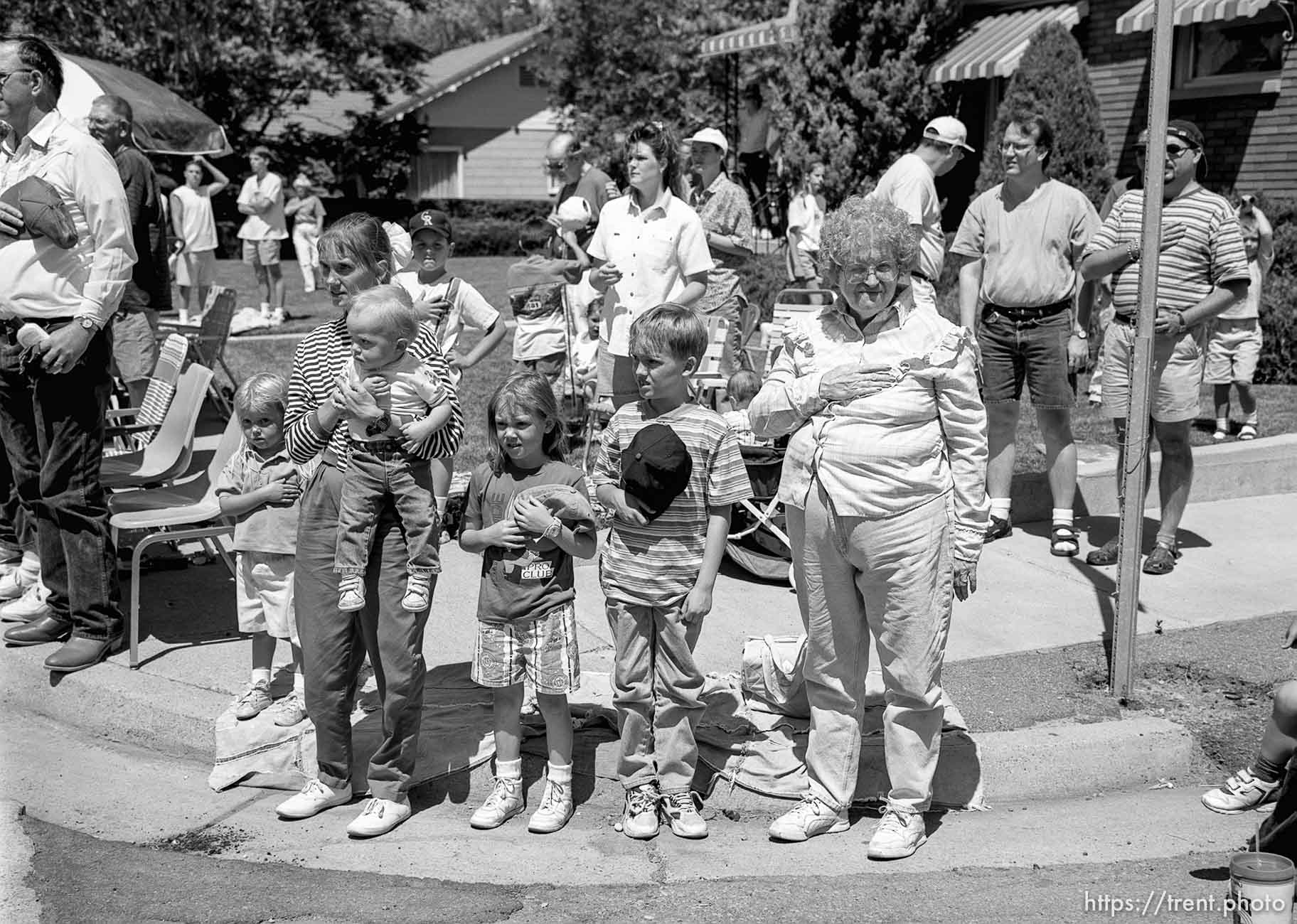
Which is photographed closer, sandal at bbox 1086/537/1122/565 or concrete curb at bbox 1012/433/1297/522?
sandal at bbox 1086/537/1122/565

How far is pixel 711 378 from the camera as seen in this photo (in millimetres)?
7965

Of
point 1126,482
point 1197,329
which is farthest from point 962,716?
point 1197,329

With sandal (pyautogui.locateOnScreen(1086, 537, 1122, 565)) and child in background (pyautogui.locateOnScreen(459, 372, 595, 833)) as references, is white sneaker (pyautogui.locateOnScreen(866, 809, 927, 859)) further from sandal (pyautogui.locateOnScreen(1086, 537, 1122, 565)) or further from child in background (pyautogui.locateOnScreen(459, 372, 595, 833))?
sandal (pyautogui.locateOnScreen(1086, 537, 1122, 565))

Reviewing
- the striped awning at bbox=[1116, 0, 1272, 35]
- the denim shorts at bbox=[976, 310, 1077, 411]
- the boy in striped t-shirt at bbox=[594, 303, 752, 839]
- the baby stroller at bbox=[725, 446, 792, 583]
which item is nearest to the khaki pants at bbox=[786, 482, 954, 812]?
the boy in striped t-shirt at bbox=[594, 303, 752, 839]

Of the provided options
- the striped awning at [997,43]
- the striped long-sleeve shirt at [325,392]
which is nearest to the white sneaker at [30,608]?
→ the striped long-sleeve shirt at [325,392]

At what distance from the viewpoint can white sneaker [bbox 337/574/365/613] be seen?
4.36 metres

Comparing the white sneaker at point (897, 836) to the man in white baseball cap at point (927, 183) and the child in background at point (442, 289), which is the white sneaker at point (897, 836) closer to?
the child in background at point (442, 289)

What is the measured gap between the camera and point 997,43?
59.6 feet

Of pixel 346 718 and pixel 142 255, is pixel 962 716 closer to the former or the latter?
pixel 346 718

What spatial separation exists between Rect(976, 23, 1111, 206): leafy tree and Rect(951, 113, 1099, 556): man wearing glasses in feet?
27.9

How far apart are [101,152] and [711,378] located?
142 inches

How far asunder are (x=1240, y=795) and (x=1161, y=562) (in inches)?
105

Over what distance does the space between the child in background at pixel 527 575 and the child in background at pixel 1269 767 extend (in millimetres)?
2098

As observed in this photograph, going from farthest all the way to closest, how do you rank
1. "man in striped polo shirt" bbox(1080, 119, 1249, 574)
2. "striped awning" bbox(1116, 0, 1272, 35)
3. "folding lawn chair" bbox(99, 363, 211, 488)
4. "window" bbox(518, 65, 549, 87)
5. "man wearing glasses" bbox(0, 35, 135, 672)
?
"window" bbox(518, 65, 549, 87) → "striped awning" bbox(1116, 0, 1272, 35) → "folding lawn chair" bbox(99, 363, 211, 488) → "man in striped polo shirt" bbox(1080, 119, 1249, 574) → "man wearing glasses" bbox(0, 35, 135, 672)
